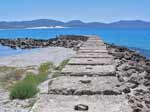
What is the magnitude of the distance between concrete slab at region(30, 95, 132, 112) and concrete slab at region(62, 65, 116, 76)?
1.65 meters

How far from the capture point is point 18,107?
786 centimetres

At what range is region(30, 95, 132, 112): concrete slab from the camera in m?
5.41

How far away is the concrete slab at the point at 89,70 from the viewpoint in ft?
25.2

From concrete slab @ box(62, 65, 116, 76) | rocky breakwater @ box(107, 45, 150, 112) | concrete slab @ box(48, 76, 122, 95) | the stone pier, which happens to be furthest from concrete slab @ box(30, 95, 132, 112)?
concrete slab @ box(62, 65, 116, 76)

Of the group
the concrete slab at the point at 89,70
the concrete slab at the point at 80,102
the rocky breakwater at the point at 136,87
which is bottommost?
the rocky breakwater at the point at 136,87

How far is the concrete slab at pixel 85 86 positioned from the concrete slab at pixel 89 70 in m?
0.35

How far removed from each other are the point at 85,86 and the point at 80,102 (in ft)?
2.64

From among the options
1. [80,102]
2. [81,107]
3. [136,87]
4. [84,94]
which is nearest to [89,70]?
[136,87]

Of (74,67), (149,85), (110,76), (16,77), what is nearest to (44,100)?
(110,76)

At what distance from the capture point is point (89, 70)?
8.11 metres

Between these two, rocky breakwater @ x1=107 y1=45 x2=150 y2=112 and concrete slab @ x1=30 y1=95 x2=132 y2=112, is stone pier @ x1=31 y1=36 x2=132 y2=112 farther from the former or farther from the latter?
rocky breakwater @ x1=107 y1=45 x2=150 y2=112

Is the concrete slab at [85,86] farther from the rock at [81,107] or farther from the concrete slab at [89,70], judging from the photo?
the rock at [81,107]

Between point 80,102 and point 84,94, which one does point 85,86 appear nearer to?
point 84,94

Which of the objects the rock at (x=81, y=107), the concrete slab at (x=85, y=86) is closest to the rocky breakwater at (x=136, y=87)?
the concrete slab at (x=85, y=86)
